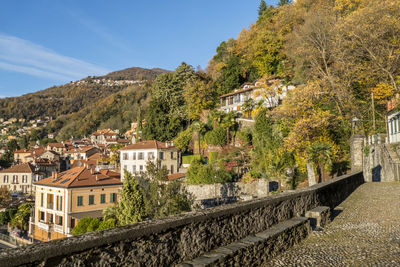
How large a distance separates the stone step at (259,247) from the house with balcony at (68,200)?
28.0 m

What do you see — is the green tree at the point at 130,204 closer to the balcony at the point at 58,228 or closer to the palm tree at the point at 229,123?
the balcony at the point at 58,228

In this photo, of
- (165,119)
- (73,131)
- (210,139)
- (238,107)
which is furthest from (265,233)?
(73,131)

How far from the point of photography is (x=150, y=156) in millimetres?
41625

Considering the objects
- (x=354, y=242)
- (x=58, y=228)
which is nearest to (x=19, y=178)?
(x=58, y=228)

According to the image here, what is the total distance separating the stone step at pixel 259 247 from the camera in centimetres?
401

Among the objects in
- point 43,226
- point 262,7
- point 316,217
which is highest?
point 262,7

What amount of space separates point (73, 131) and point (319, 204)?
137 metres

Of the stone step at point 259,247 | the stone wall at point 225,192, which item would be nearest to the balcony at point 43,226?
the stone wall at point 225,192

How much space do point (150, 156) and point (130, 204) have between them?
745 inches

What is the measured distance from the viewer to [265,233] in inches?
209

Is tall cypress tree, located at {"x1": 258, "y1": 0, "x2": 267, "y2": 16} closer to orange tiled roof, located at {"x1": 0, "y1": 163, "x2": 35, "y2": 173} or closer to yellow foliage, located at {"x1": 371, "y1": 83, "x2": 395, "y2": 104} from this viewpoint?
yellow foliage, located at {"x1": 371, "y1": 83, "x2": 395, "y2": 104}

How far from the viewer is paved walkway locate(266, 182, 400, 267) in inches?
195

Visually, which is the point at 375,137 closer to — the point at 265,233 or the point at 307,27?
the point at 307,27

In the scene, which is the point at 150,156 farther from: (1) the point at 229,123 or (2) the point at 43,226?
(2) the point at 43,226
